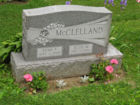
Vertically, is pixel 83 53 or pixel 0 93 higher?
pixel 83 53

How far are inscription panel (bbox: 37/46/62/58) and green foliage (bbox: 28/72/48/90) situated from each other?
340mm

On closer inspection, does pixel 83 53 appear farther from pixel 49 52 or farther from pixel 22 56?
pixel 22 56

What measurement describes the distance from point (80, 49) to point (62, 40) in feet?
1.39

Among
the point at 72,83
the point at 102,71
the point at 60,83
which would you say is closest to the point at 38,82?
the point at 60,83

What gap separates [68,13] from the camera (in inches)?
185

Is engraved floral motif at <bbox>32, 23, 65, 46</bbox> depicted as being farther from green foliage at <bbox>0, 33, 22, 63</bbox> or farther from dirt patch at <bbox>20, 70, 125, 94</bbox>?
dirt patch at <bbox>20, 70, 125, 94</bbox>

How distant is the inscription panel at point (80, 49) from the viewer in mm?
5043

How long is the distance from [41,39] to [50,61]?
→ 0.44m

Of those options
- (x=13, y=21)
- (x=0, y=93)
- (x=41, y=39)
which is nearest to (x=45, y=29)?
(x=41, y=39)

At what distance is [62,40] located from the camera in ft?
16.1

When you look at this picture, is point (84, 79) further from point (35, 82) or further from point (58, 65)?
point (35, 82)

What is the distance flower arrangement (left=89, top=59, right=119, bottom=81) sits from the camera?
5094 millimetres

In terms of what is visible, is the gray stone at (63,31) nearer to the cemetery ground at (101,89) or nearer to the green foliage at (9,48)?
the green foliage at (9,48)

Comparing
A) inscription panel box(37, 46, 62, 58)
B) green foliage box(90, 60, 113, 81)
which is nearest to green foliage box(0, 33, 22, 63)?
inscription panel box(37, 46, 62, 58)
